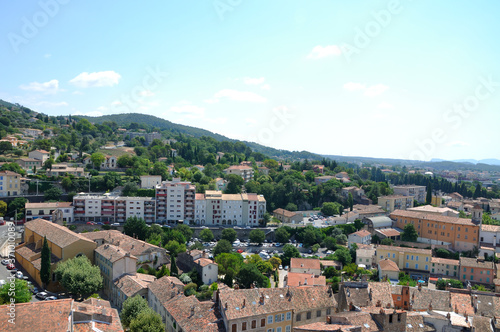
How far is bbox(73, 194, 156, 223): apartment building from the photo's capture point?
50.8m

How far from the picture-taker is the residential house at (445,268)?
137 ft

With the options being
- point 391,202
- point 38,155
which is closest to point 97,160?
point 38,155

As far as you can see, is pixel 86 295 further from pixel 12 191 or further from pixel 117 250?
pixel 12 191

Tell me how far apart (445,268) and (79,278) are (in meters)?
36.1

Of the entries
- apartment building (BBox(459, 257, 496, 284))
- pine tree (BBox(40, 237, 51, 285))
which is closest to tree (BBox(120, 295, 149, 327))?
pine tree (BBox(40, 237, 51, 285))

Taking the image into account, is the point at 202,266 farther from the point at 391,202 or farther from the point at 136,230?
the point at 391,202

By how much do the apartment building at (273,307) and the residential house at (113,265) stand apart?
376 inches

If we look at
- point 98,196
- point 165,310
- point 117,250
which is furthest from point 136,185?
point 165,310

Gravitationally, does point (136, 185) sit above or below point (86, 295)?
above

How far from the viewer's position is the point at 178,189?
5391 cm

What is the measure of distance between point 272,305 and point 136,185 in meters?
39.6

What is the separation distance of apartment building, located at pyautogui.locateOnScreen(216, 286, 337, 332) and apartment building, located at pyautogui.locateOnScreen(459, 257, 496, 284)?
76.1ft

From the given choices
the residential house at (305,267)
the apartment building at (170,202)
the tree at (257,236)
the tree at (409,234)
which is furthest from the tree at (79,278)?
the tree at (409,234)

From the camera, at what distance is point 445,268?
138 ft
